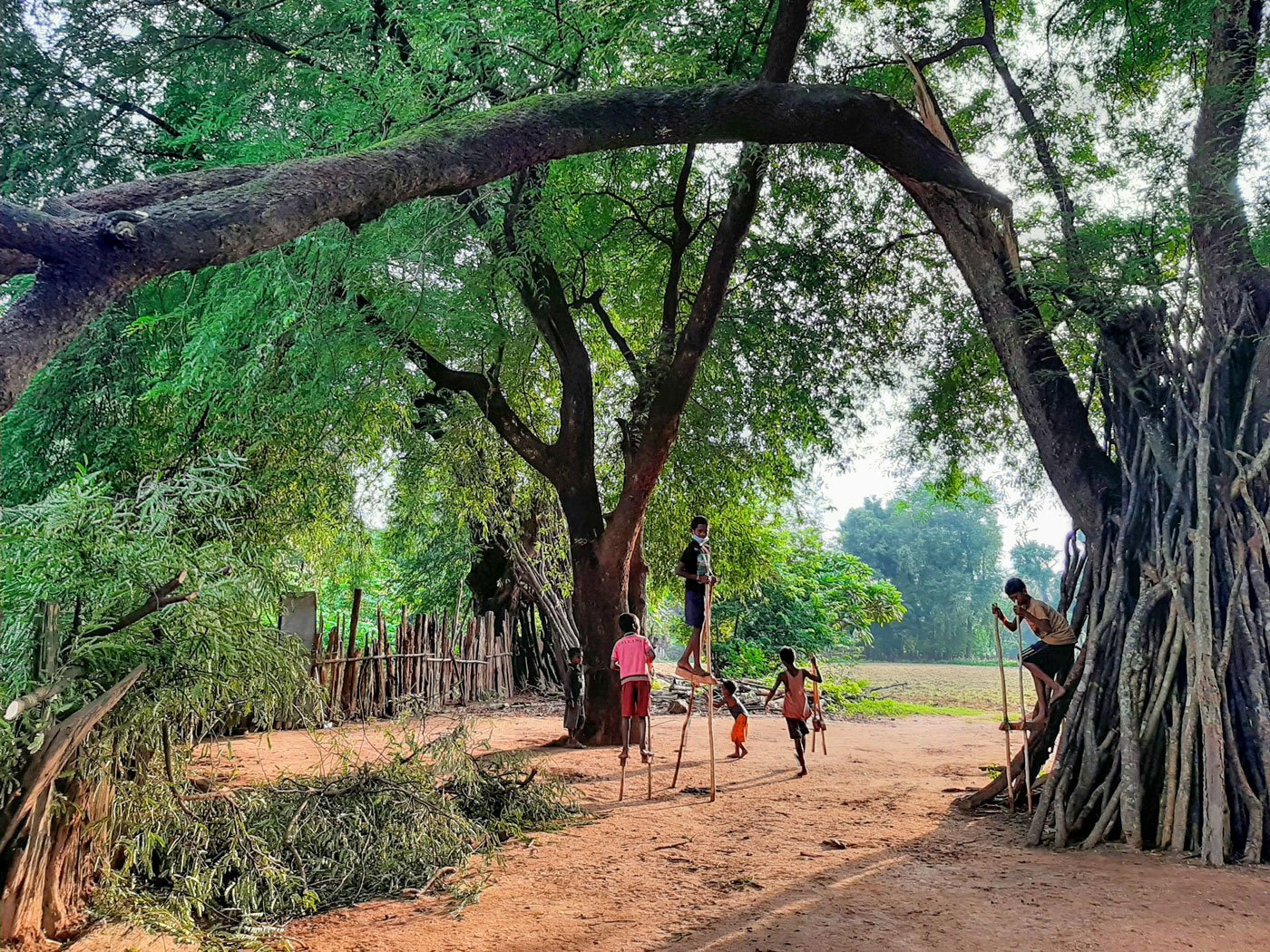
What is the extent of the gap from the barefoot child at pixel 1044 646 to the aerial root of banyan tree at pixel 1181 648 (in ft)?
0.47

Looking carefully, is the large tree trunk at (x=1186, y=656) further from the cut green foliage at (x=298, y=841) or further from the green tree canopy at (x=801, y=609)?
the green tree canopy at (x=801, y=609)

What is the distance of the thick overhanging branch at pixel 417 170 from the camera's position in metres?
2.65

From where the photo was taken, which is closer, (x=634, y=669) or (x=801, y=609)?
(x=634, y=669)

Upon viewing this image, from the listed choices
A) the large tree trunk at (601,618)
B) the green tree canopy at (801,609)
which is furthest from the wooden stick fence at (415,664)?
the green tree canopy at (801,609)

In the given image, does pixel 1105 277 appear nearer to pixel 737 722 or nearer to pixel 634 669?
pixel 634 669

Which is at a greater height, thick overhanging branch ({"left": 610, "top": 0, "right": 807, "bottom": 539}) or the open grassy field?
thick overhanging branch ({"left": 610, "top": 0, "right": 807, "bottom": 539})

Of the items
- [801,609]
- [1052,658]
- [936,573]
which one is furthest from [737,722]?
[936,573]

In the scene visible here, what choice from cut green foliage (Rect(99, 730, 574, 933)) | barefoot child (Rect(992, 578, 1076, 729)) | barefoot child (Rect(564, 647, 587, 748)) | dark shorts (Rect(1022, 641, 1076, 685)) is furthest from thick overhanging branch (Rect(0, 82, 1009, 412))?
barefoot child (Rect(564, 647, 587, 748))

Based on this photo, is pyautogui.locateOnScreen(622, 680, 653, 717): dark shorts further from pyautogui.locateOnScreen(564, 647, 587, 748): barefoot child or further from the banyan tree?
the banyan tree

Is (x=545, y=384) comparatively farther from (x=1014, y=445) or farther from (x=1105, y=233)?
(x=1105, y=233)

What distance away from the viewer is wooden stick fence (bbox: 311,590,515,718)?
1169cm

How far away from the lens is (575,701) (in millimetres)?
9984

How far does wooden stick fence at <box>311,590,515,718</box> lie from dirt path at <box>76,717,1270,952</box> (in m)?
5.03

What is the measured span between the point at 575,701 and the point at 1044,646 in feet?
18.3
